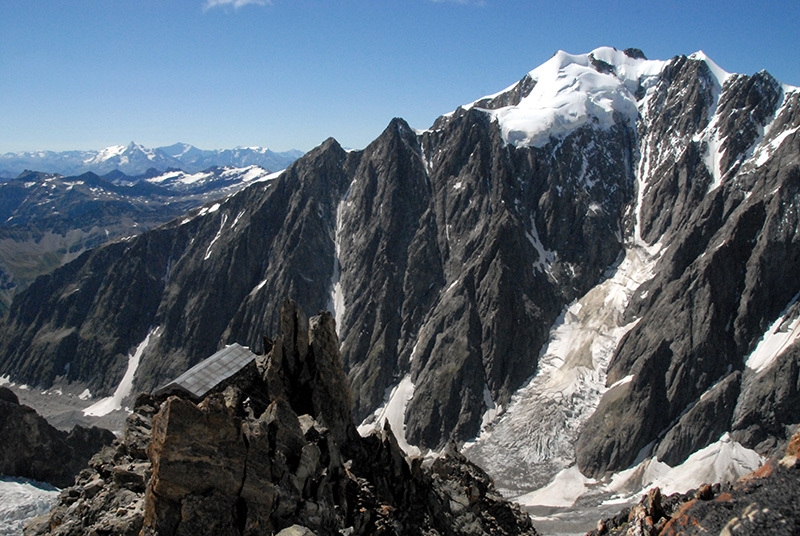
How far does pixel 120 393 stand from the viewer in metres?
174

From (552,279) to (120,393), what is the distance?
140558 millimetres

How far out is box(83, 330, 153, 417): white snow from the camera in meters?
166

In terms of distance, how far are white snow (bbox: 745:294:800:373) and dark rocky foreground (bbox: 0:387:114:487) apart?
389 ft

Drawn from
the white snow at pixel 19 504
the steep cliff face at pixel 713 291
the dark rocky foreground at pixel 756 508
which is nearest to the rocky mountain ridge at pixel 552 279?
the steep cliff face at pixel 713 291

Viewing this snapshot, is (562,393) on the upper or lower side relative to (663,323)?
lower

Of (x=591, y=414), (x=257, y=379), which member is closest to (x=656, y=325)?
(x=591, y=414)

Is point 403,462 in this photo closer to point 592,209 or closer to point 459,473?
point 459,473

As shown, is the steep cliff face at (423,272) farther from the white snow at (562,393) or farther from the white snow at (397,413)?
the white snow at (562,393)

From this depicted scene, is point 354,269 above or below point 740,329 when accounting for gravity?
above

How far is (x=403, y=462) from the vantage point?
105ft

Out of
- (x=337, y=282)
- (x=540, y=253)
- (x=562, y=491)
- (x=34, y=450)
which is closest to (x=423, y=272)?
(x=337, y=282)

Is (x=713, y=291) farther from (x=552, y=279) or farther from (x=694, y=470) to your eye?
(x=552, y=279)

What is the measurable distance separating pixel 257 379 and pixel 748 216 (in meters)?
128

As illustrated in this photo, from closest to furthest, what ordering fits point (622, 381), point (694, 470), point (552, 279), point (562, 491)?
point (694, 470), point (562, 491), point (622, 381), point (552, 279)
